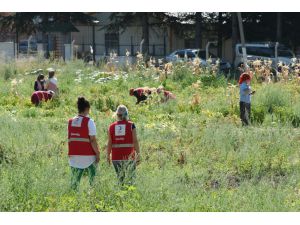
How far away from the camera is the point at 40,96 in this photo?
59.2 ft

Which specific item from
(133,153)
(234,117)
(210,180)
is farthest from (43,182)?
(234,117)

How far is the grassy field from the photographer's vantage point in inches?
290

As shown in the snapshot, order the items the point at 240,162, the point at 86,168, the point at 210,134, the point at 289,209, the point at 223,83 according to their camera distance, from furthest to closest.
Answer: the point at 223,83
the point at 210,134
the point at 240,162
the point at 86,168
the point at 289,209

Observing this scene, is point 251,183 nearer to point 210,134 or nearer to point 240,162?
point 240,162

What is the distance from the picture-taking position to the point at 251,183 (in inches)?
344

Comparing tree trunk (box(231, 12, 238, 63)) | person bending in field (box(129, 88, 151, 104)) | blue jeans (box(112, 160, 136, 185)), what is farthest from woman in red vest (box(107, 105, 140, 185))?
tree trunk (box(231, 12, 238, 63))

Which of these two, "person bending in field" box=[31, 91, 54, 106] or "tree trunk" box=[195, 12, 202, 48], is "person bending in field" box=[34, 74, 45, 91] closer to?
"person bending in field" box=[31, 91, 54, 106]

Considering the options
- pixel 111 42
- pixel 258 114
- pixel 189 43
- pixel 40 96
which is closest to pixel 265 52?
pixel 189 43

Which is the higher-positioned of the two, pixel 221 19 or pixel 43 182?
pixel 221 19

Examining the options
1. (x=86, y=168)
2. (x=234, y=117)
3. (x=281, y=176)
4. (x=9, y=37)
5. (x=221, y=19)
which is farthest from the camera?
(x=9, y=37)

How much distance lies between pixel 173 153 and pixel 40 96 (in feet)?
25.7

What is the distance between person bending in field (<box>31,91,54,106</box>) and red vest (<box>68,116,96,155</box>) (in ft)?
31.3

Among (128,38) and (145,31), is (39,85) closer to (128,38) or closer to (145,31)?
(145,31)

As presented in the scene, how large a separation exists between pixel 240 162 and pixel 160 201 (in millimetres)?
2920
